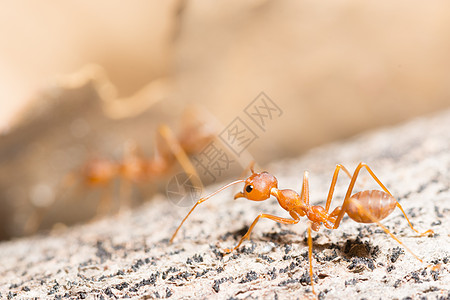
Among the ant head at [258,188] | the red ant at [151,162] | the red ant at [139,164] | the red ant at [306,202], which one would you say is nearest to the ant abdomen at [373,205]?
the red ant at [306,202]

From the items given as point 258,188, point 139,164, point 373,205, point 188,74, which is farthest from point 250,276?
point 139,164

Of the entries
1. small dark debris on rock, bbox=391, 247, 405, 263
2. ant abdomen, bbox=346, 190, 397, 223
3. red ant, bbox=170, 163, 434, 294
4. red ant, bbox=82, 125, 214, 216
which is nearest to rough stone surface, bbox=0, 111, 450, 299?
small dark debris on rock, bbox=391, 247, 405, 263

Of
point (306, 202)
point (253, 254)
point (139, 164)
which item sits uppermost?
point (139, 164)

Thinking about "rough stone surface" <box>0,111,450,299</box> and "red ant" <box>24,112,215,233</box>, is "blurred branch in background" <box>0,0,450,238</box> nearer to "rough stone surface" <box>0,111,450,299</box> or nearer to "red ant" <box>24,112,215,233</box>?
"red ant" <box>24,112,215,233</box>

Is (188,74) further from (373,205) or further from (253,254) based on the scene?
(373,205)

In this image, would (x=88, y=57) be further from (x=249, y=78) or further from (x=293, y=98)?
(x=293, y=98)
